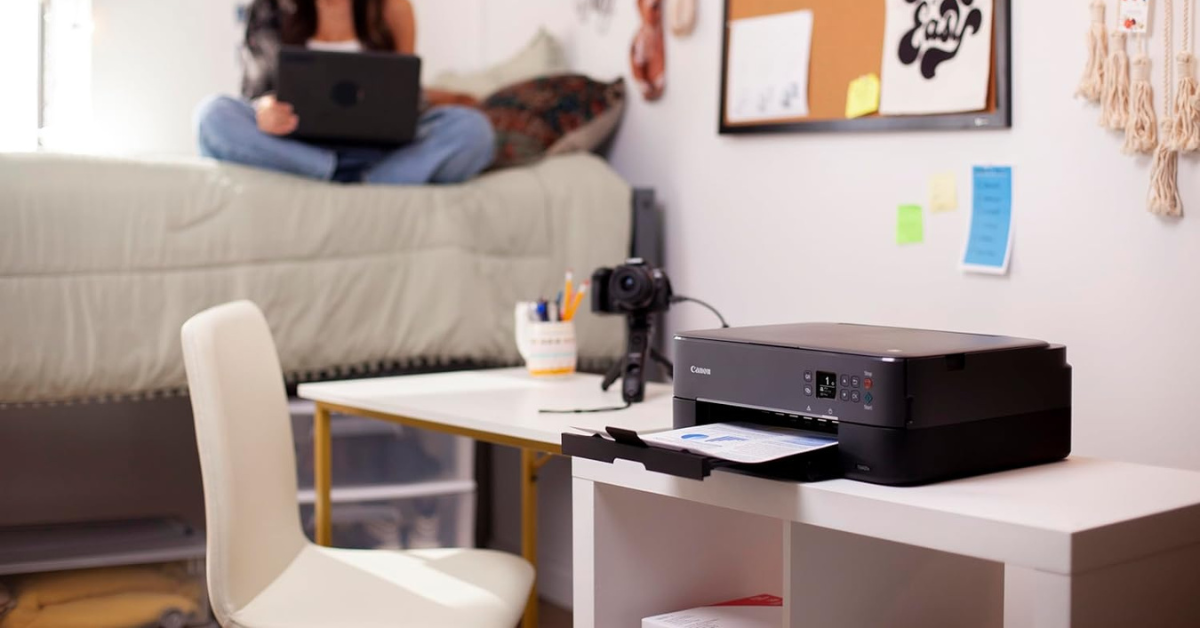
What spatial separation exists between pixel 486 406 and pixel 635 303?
0.30m

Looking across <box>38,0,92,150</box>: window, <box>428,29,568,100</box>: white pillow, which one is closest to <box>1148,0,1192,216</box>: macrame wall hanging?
<box>428,29,568,100</box>: white pillow

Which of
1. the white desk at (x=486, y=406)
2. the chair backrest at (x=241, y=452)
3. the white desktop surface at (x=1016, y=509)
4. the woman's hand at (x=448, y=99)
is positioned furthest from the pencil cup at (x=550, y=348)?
the woman's hand at (x=448, y=99)

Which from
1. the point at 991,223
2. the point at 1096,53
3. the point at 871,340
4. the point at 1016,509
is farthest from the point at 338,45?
the point at 1016,509

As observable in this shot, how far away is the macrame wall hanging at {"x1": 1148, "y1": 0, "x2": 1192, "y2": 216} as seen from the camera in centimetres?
185

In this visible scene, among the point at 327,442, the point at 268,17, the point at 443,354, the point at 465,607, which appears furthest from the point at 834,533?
the point at 268,17

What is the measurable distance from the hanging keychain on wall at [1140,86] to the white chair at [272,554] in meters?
1.18

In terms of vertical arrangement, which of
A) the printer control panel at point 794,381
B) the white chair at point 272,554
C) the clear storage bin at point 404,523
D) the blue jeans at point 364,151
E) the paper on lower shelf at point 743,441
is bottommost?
the clear storage bin at point 404,523

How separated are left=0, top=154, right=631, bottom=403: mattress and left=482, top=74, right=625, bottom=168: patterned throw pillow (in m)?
0.06

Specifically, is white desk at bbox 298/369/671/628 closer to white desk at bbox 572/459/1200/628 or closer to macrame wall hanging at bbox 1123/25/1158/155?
white desk at bbox 572/459/1200/628

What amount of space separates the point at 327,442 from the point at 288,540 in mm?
288

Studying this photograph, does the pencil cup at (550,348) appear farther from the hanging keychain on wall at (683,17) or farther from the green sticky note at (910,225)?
the hanging keychain on wall at (683,17)

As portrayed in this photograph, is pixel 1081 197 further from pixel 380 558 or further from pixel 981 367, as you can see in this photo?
pixel 380 558

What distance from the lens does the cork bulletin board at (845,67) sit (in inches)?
83.1

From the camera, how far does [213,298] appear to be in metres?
2.34
